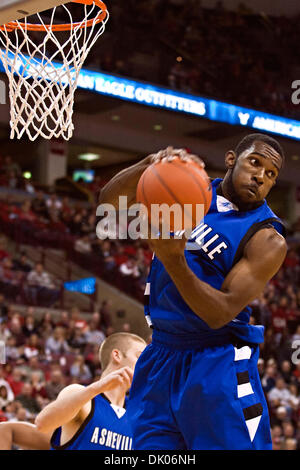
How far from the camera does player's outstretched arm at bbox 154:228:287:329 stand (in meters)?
2.29

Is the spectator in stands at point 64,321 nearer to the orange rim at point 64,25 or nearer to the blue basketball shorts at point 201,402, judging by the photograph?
the orange rim at point 64,25

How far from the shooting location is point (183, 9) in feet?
60.2

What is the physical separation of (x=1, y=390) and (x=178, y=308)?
20.2 ft

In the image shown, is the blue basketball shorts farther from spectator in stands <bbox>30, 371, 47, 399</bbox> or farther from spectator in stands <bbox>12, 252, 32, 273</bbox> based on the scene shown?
spectator in stands <bbox>12, 252, 32, 273</bbox>

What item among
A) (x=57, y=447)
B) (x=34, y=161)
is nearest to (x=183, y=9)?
(x=34, y=161)

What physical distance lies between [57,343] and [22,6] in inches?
293

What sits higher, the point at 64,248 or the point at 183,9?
the point at 183,9

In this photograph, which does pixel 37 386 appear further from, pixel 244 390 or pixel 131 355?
pixel 244 390

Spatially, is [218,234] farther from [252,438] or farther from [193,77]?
[193,77]

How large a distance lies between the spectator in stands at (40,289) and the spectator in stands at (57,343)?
1.38 metres

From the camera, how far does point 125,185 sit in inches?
112

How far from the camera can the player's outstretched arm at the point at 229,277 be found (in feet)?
7.52

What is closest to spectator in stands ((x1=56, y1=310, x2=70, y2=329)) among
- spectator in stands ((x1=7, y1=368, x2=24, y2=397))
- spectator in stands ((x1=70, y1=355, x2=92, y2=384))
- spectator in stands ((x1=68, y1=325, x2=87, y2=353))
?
spectator in stands ((x1=68, y1=325, x2=87, y2=353))

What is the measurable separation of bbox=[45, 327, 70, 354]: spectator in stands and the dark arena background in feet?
0.06
